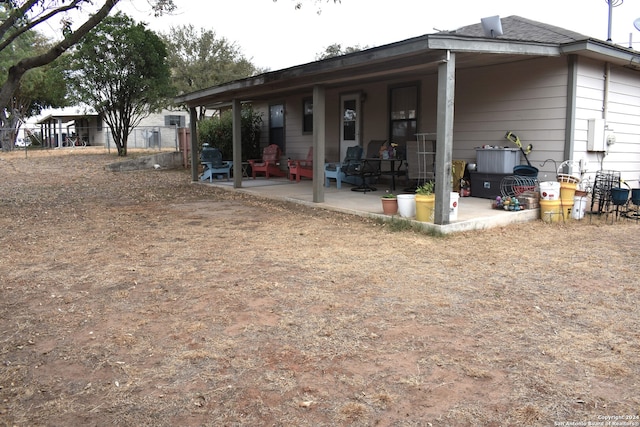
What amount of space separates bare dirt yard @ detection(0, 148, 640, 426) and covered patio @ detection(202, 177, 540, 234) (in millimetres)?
303

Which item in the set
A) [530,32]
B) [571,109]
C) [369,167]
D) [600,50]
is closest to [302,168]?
[369,167]

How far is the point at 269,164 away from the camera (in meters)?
12.7

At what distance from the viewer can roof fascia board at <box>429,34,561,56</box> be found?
18.0 ft

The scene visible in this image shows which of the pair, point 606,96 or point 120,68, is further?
point 120,68

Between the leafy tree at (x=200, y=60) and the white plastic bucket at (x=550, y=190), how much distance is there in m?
21.3

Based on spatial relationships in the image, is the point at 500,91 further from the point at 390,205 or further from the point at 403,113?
the point at 390,205

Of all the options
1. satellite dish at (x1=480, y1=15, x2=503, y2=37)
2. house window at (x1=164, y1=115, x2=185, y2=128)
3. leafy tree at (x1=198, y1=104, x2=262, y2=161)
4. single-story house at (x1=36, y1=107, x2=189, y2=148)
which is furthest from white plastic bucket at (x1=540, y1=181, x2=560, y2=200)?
house window at (x1=164, y1=115, x2=185, y2=128)

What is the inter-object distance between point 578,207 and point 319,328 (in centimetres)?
542

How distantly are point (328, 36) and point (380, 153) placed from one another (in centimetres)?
2437

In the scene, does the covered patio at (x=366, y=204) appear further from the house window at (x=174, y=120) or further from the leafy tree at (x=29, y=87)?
the house window at (x=174, y=120)

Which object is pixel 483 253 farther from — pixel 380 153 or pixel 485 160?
pixel 380 153

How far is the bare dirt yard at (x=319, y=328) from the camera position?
7.29ft

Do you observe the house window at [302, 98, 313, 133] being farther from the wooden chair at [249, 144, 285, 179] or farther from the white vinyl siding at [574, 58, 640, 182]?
the white vinyl siding at [574, 58, 640, 182]

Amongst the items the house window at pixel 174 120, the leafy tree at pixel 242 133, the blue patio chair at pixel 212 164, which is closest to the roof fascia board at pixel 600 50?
the blue patio chair at pixel 212 164
